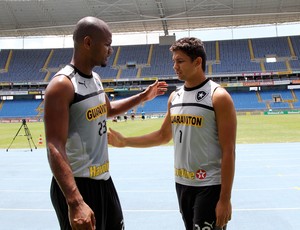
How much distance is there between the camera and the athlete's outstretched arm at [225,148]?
271 cm

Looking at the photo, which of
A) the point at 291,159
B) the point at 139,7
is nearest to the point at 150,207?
the point at 291,159

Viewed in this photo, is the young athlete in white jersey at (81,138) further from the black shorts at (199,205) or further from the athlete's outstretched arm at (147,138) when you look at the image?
the athlete's outstretched arm at (147,138)

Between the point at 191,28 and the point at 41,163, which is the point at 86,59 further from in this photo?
the point at 191,28

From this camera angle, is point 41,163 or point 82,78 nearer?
point 82,78

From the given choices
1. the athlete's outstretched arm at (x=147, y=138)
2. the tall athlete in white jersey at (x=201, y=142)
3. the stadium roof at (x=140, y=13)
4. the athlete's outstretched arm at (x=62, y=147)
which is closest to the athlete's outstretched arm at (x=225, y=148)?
the tall athlete in white jersey at (x=201, y=142)

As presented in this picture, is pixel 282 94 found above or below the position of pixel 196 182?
above

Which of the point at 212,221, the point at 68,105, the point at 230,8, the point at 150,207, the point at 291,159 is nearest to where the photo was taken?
the point at 68,105

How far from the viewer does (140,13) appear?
156 ft

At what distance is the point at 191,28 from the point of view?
56000 mm

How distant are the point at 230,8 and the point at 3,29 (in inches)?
1335

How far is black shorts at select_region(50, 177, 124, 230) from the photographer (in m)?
2.54

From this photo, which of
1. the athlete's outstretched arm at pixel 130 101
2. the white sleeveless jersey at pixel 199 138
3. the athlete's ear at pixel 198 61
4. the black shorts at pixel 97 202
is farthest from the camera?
the athlete's outstretched arm at pixel 130 101

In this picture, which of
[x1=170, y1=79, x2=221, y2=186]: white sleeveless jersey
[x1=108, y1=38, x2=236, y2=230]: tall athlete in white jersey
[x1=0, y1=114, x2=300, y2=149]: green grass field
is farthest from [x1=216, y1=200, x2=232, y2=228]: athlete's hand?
[x1=0, y1=114, x2=300, y2=149]: green grass field

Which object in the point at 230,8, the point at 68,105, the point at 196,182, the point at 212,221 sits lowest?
the point at 212,221
